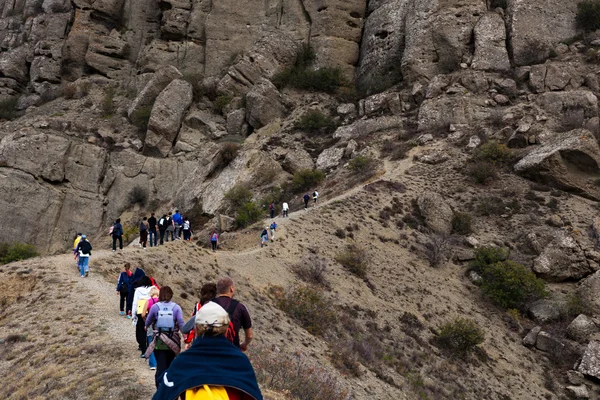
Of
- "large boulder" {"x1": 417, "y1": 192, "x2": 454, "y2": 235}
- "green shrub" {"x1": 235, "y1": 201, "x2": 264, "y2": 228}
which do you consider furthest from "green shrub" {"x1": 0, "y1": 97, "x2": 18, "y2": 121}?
"large boulder" {"x1": 417, "y1": 192, "x2": 454, "y2": 235}

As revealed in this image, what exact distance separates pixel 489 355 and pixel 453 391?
4035 millimetres

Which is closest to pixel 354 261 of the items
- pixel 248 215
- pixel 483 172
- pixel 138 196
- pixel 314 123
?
pixel 248 215

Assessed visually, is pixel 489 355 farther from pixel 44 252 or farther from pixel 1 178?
pixel 1 178

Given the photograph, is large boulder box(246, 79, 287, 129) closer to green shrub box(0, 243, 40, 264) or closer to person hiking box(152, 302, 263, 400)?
green shrub box(0, 243, 40, 264)

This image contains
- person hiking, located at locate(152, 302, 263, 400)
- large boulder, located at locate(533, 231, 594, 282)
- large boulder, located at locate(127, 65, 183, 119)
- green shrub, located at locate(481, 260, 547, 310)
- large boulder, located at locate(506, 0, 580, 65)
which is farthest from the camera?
large boulder, located at locate(127, 65, 183, 119)

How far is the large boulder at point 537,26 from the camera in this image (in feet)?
115

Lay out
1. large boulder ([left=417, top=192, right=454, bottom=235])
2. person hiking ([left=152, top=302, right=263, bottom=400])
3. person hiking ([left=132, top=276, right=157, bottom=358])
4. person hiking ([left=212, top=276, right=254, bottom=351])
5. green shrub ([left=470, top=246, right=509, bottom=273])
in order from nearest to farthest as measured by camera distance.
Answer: person hiking ([left=152, top=302, right=263, bottom=400]), person hiking ([left=212, top=276, right=254, bottom=351]), person hiking ([left=132, top=276, right=157, bottom=358]), green shrub ([left=470, top=246, right=509, bottom=273]), large boulder ([left=417, top=192, right=454, bottom=235])

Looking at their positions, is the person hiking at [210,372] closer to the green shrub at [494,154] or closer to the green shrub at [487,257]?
the green shrub at [487,257]

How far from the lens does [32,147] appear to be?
34062 mm

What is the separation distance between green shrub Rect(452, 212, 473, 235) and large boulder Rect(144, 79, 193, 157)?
23.5 m

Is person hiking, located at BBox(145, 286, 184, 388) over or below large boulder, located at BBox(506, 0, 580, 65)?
below

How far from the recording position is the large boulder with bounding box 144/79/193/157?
37000 millimetres

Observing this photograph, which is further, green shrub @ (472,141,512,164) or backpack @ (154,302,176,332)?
green shrub @ (472,141,512,164)

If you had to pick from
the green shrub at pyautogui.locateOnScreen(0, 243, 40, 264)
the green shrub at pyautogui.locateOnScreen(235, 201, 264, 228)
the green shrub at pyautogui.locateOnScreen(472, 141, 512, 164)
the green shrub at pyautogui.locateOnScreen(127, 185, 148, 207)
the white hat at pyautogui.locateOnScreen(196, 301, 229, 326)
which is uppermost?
the green shrub at pyautogui.locateOnScreen(472, 141, 512, 164)
